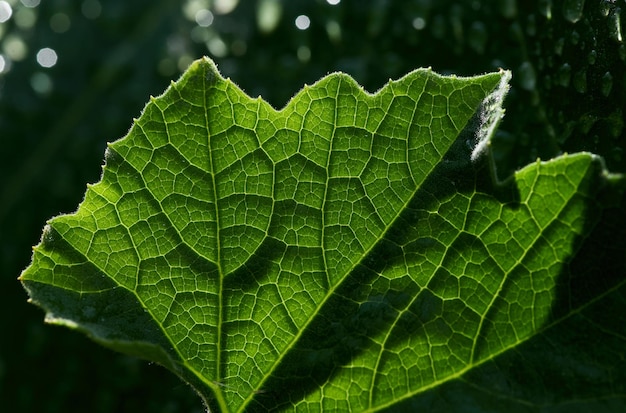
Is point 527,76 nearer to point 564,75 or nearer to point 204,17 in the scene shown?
point 564,75

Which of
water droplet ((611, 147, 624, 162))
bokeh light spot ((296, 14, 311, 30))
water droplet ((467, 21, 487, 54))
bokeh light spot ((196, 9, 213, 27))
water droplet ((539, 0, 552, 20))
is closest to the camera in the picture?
water droplet ((611, 147, 624, 162))

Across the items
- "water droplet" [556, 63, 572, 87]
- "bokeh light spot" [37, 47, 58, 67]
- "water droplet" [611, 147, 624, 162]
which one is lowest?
"water droplet" [611, 147, 624, 162]

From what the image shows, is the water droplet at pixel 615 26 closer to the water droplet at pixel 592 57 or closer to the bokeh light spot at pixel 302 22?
the water droplet at pixel 592 57

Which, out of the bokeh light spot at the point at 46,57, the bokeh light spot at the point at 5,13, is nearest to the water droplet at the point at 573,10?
the bokeh light spot at the point at 46,57

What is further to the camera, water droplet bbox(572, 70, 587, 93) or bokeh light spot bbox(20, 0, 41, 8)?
bokeh light spot bbox(20, 0, 41, 8)

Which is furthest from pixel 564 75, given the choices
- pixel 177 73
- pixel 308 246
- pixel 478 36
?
pixel 177 73

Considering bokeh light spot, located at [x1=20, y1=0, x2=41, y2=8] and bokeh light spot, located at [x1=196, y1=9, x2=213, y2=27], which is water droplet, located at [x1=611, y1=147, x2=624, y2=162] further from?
bokeh light spot, located at [x1=20, y1=0, x2=41, y2=8]

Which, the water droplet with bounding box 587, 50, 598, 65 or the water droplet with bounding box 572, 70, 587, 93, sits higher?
the water droplet with bounding box 587, 50, 598, 65

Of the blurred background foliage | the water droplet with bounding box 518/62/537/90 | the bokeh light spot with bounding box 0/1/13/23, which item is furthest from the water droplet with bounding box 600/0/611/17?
the bokeh light spot with bounding box 0/1/13/23
